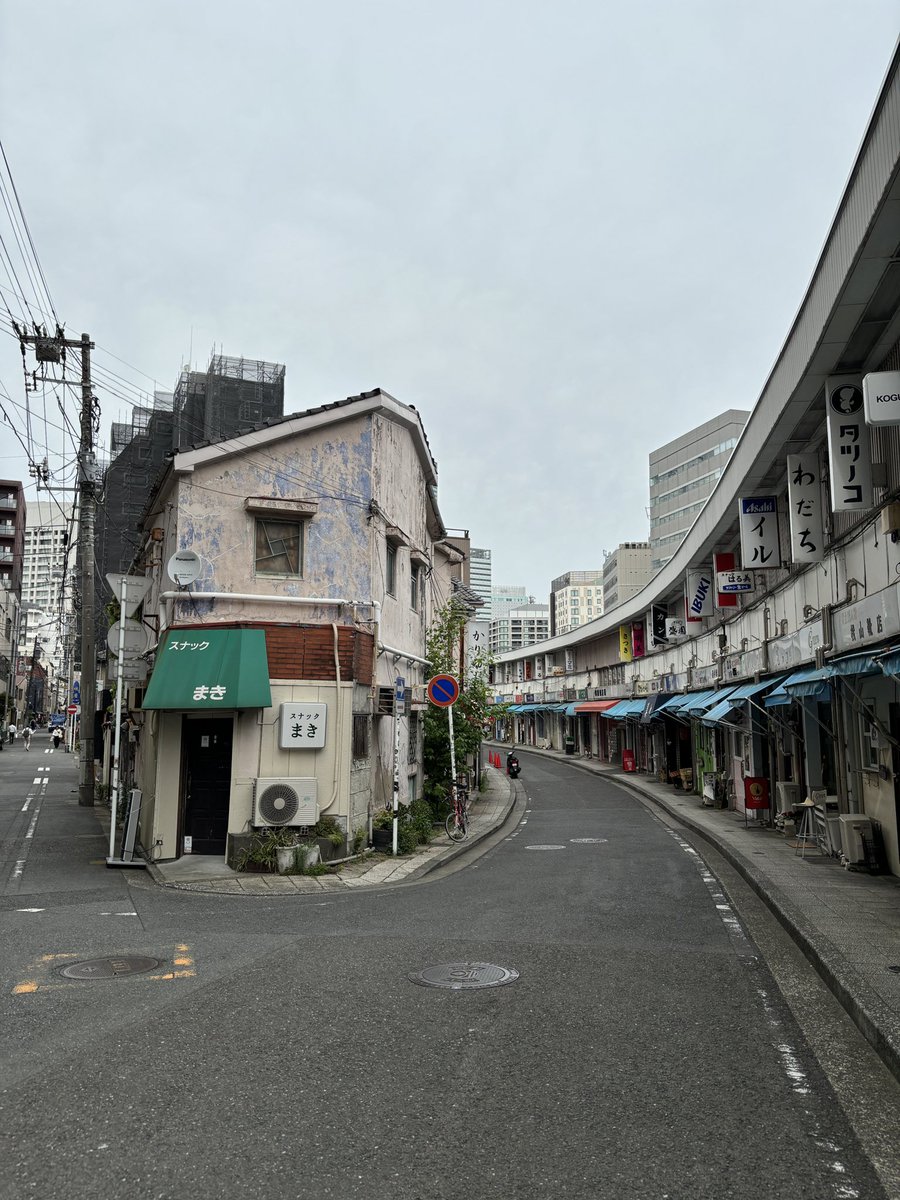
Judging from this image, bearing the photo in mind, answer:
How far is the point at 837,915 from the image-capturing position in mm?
9797

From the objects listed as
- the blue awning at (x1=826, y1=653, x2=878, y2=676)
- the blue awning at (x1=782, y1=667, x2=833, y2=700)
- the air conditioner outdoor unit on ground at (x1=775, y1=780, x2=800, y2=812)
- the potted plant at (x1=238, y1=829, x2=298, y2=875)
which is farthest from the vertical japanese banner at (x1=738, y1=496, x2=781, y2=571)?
the potted plant at (x1=238, y1=829, x2=298, y2=875)

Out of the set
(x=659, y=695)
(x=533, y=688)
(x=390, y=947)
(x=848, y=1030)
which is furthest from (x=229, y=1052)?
(x=533, y=688)

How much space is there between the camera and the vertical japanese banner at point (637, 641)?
40.6 meters

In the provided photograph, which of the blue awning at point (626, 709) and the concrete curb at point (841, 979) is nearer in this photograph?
the concrete curb at point (841, 979)

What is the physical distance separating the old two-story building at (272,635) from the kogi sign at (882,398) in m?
8.76

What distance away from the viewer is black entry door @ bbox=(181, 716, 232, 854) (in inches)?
569

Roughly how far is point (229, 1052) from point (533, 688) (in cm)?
6291

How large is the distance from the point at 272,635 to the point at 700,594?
15.7 meters

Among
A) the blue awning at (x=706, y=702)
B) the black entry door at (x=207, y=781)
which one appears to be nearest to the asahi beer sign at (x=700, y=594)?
the blue awning at (x=706, y=702)

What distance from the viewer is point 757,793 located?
1973 cm

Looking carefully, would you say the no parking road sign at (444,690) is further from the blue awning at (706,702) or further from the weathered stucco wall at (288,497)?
the blue awning at (706,702)

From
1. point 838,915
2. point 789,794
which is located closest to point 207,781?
point 838,915

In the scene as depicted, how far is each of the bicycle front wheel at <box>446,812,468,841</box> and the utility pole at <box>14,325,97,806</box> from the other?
11352 mm

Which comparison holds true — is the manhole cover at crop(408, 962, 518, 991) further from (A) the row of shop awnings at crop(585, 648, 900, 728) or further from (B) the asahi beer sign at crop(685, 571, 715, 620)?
(B) the asahi beer sign at crop(685, 571, 715, 620)
